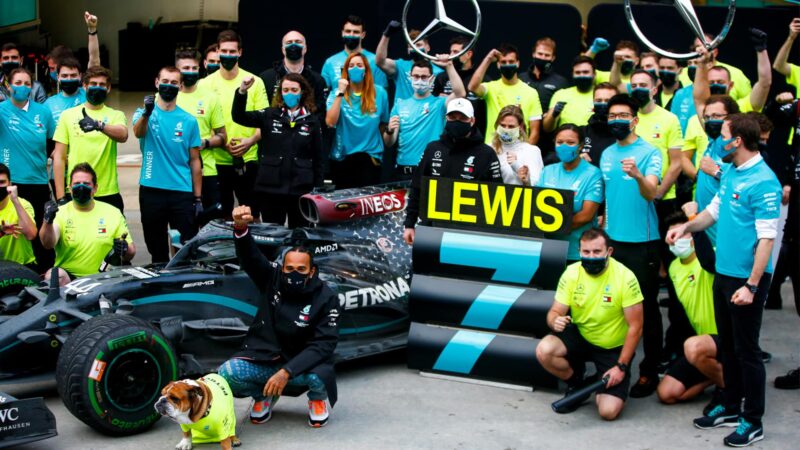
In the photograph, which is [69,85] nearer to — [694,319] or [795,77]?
[694,319]

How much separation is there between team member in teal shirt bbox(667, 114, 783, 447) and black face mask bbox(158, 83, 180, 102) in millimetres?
5048

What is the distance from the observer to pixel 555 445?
7203 mm

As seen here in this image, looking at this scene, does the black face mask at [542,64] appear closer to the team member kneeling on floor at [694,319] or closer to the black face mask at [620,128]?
the black face mask at [620,128]

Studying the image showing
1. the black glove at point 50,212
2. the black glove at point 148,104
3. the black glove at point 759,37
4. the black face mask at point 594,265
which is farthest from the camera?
the black glove at point 148,104

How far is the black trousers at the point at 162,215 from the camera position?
10281mm

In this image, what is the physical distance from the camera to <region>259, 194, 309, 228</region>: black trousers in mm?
10195

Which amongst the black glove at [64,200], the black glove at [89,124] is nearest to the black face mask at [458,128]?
the black glove at [89,124]

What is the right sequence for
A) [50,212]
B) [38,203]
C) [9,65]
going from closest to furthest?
[50,212], [38,203], [9,65]

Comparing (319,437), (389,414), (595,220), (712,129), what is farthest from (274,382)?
(712,129)

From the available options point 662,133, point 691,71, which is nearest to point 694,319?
point 662,133

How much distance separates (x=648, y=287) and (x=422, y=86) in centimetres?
310

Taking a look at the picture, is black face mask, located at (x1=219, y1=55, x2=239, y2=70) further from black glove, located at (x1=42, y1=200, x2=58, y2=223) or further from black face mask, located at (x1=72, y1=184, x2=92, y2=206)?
black glove, located at (x1=42, y1=200, x2=58, y2=223)

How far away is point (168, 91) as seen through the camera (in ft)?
33.5

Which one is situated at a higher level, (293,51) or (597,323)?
(293,51)
